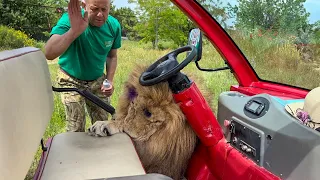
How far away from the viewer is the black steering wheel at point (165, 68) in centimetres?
196

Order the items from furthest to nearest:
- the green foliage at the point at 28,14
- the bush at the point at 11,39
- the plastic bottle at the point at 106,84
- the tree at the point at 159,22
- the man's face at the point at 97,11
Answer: the green foliage at the point at 28,14 → the bush at the point at 11,39 → the tree at the point at 159,22 → the plastic bottle at the point at 106,84 → the man's face at the point at 97,11

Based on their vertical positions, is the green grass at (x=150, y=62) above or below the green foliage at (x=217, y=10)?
below

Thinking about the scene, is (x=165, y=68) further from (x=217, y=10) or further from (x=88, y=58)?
(x=88, y=58)

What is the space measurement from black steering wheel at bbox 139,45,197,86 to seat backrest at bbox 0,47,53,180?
0.54 metres

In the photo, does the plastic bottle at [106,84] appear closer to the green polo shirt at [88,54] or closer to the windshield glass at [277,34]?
the green polo shirt at [88,54]

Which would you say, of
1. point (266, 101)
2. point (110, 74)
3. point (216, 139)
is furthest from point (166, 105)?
point (110, 74)

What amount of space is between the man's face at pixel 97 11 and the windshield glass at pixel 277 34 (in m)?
0.76

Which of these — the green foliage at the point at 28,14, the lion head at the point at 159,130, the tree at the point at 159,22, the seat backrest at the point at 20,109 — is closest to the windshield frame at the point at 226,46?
the lion head at the point at 159,130

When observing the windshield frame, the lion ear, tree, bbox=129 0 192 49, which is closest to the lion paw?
the lion ear

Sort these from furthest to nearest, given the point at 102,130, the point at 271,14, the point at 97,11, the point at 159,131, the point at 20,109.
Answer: the point at 97,11 → the point at 102,130 → the point at 159,131 → the point at 271,14 → the point at 20,109

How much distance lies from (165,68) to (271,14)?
0.60 m

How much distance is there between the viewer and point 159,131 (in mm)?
2129

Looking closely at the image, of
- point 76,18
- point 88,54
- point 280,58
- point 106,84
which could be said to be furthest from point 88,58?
point 280,58

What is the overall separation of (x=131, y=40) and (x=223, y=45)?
22.3ft
